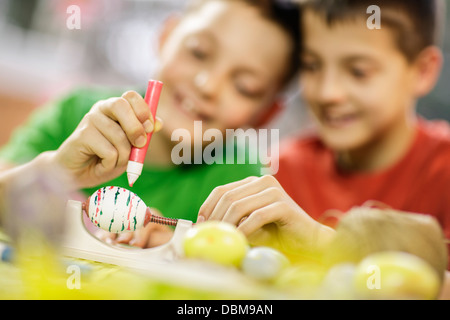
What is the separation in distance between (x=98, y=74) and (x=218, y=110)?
1.69m

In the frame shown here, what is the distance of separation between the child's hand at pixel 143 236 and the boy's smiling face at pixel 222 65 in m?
0.15

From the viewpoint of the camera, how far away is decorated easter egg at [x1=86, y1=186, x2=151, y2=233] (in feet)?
1.15

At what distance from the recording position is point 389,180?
29.2 inches

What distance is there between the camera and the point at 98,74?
217cm

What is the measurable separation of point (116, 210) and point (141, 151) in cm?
5

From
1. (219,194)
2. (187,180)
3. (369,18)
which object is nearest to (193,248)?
(219,194)

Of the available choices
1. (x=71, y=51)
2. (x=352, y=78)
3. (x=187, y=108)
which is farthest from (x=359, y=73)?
(x=71, y=51)

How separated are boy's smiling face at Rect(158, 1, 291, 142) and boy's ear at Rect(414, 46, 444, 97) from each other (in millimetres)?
226

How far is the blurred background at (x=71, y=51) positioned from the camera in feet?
6.12

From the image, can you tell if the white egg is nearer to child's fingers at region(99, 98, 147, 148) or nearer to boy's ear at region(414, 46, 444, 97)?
child's fingers at region(99, 98, 147, 148)

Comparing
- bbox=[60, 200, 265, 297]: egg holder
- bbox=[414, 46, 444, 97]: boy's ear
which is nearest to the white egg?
bbox=[60, 200, 265, 297]: egg holder

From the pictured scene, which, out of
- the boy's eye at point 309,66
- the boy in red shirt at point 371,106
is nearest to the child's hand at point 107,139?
the boy in red shirt at point 371,106

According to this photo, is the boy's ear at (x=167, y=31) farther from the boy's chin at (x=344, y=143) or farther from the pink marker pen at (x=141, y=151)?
the pink marker pen at (x=141, y=151)

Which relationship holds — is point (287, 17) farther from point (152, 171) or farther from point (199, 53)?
point (152, 171)
